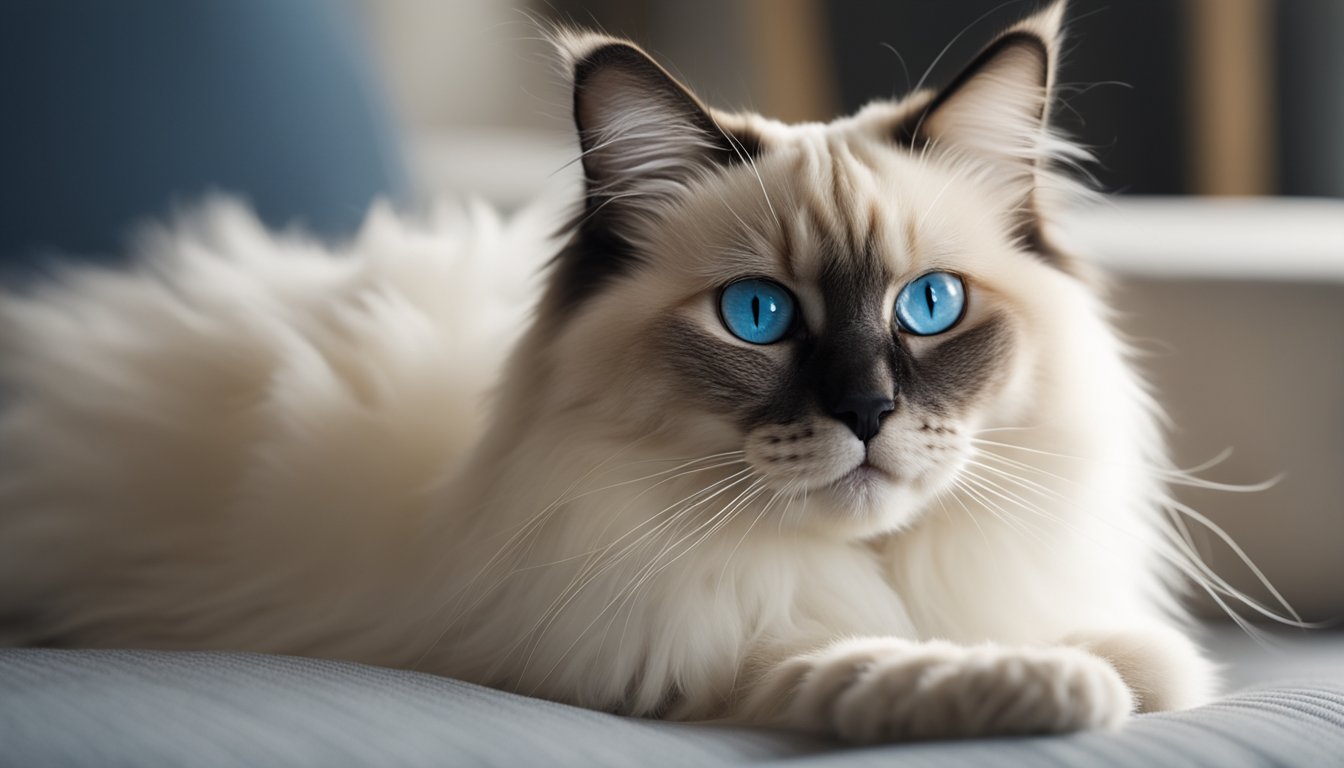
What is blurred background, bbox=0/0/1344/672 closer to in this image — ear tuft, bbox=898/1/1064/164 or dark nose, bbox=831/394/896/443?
ear tuft, bbox=898/1/1064/164

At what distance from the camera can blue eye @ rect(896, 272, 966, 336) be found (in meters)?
1.16

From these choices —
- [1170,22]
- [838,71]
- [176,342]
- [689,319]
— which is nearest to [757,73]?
[838,71]

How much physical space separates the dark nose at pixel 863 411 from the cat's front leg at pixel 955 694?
0.19 metres

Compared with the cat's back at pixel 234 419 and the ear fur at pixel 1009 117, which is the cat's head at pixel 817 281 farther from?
the cat's back at pixel 234 419

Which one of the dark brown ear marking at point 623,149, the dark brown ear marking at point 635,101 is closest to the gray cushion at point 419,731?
the dark brown ear marking at point 623,149

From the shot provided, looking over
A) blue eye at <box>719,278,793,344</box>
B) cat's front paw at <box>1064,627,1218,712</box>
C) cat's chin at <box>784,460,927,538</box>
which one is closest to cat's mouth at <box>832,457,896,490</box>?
cat's chin at <box>784,460,927,538</box>

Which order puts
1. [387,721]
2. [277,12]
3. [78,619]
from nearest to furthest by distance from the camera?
[387,721]
[78,619]
[277,12]

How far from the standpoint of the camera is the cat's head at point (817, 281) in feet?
3.58

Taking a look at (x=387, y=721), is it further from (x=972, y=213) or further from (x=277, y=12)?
(x=277, y=12)

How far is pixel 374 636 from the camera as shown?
127 cm

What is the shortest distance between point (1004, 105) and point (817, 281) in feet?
1.08

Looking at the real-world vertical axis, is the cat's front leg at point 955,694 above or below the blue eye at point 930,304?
below

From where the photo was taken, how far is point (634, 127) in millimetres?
1242

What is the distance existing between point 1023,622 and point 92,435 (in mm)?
1230
